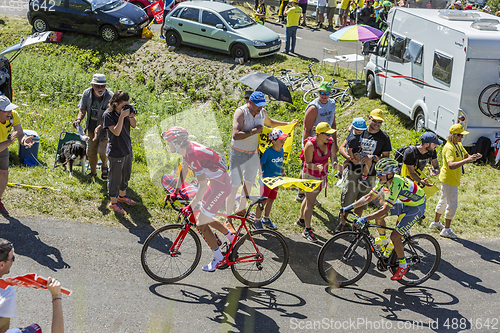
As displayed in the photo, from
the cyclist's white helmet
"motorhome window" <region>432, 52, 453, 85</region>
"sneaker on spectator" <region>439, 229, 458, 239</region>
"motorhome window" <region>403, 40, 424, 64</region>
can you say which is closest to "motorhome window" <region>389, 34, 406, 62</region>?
"motorhome window" <region>403, 40, 424, 64</region>

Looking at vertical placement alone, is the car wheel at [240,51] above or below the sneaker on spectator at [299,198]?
above

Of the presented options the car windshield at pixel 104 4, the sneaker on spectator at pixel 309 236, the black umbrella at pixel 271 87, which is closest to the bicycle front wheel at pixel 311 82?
the black umbrella at pixel 271 87

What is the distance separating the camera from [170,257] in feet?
19.5

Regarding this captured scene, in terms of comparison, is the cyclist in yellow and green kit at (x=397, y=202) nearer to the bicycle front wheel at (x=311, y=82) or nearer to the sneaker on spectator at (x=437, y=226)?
the sneaker on spectator at (x=437, y=226)

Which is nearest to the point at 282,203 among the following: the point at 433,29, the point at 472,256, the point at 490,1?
the point at 472,256

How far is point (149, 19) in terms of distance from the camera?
19.5 metres

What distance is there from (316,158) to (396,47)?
7901 mm

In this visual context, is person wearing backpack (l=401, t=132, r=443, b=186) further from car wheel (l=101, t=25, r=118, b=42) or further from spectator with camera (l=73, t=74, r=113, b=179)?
car wheel (l=101, t=25, r=118, b=42)

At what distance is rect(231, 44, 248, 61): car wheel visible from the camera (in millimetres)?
16578

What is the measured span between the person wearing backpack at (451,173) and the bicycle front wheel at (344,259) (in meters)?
2.35

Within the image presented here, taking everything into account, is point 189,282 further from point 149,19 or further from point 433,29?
point 149,19

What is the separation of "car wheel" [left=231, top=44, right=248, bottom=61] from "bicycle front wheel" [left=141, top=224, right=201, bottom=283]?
38.9 ft

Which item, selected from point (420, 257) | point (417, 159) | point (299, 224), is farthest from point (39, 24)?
point (420, 257)

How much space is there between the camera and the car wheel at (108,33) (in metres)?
18.4
